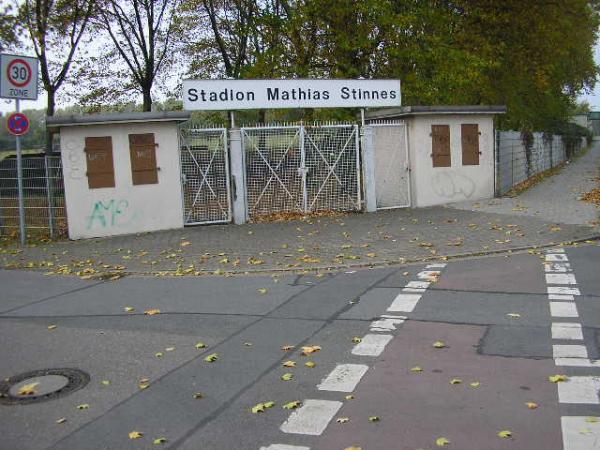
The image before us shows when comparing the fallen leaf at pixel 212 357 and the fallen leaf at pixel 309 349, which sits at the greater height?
the fallen leaf at pixel 309 349

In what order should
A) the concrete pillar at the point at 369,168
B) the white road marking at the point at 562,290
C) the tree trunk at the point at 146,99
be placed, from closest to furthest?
the white road marking at the point at 562,290 → the concrete pillar at the point at 369,168 → the tree trunk at the point at 146,99

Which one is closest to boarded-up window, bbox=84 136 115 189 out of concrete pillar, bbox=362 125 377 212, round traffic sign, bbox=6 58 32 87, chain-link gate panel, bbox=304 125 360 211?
round traffic sign, bbox=6 58 32 87

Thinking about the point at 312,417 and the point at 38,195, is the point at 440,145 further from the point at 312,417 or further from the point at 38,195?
the point at 312,417

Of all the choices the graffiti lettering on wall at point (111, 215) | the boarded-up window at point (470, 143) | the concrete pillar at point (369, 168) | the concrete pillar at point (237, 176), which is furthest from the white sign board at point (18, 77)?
the boarded-up window at point (470, 143)

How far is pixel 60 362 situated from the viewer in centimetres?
591

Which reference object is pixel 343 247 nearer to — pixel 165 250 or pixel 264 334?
pixel 165 250

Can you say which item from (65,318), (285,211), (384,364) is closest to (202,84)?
(285,211)

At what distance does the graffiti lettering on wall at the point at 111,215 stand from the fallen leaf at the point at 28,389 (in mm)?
9330

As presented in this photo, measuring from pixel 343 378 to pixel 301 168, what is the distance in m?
10.7

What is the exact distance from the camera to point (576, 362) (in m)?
5.30

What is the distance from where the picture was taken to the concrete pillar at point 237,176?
14930mm

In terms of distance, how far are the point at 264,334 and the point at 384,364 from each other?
148 cm

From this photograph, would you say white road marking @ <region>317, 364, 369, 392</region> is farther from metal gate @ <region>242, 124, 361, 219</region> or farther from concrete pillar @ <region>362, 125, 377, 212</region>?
concrete pillar @ <region>362, 125, 377, 212</region>

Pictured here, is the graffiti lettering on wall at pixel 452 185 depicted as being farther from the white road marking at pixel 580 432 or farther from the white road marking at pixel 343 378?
the white road marking at pixel 580 432
